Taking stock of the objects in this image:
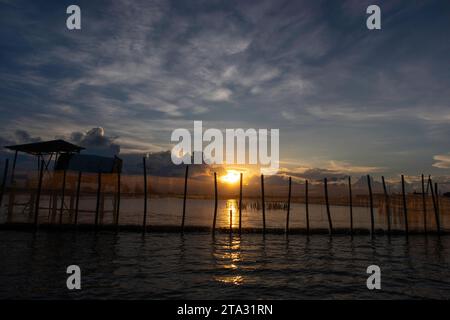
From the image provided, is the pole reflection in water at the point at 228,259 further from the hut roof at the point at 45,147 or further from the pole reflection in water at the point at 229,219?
the hut roof at the point at 45,147

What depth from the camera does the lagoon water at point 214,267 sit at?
1048cm

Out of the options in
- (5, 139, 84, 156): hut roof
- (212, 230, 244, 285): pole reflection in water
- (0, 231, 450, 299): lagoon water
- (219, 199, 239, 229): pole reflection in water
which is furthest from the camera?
(219, 199, 239, 229): pole reflection in water

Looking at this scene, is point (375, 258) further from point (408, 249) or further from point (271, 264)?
point (271, 264)

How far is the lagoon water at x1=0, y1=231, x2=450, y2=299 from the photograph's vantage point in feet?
34.4

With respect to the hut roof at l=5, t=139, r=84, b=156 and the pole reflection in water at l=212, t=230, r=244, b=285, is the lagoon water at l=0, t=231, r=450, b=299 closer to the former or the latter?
the pole reflection in water at l=212, t=230, r=244, b=285

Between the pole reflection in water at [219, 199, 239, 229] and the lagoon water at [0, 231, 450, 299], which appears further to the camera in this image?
the pole reflection in water at [219, 199, 239, 229]

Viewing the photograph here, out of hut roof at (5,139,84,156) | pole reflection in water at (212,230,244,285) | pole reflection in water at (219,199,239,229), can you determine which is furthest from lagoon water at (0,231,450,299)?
hut roof at (5,139,84,156)

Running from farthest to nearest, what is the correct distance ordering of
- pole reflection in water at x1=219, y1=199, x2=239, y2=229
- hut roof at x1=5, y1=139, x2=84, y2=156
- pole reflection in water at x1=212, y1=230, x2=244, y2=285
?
pole reflection in water at x1=219, y1=199, x2=239, y2=229 < hut roof at x1=5, y1=139, x2=84, y2=156 < pole reflection in water at x1=212, y1=230, x2=244, y2=285

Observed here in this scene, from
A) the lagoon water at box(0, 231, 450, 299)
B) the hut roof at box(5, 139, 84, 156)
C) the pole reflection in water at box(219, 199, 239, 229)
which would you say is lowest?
the lagoon water at box(0, 231, 450, 299)

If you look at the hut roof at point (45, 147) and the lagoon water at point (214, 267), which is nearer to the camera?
the lagoon water at point (214, 267)

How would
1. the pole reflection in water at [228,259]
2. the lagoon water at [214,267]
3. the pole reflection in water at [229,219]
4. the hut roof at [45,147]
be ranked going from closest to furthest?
1. the lagoon water at [214,267]
2. the pole reflection in water at [228,259]
3. the hut roof at [45,147]
4. the pole reflection in water at [229,219]

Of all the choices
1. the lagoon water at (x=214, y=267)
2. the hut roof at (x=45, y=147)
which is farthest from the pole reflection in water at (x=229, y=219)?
the hut roof at (x=45, y=147)

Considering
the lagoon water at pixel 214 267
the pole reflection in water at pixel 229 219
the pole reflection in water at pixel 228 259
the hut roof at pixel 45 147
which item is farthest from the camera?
the pole reflection in water at pixel 229 219

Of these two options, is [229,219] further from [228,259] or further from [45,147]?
[228,259]
